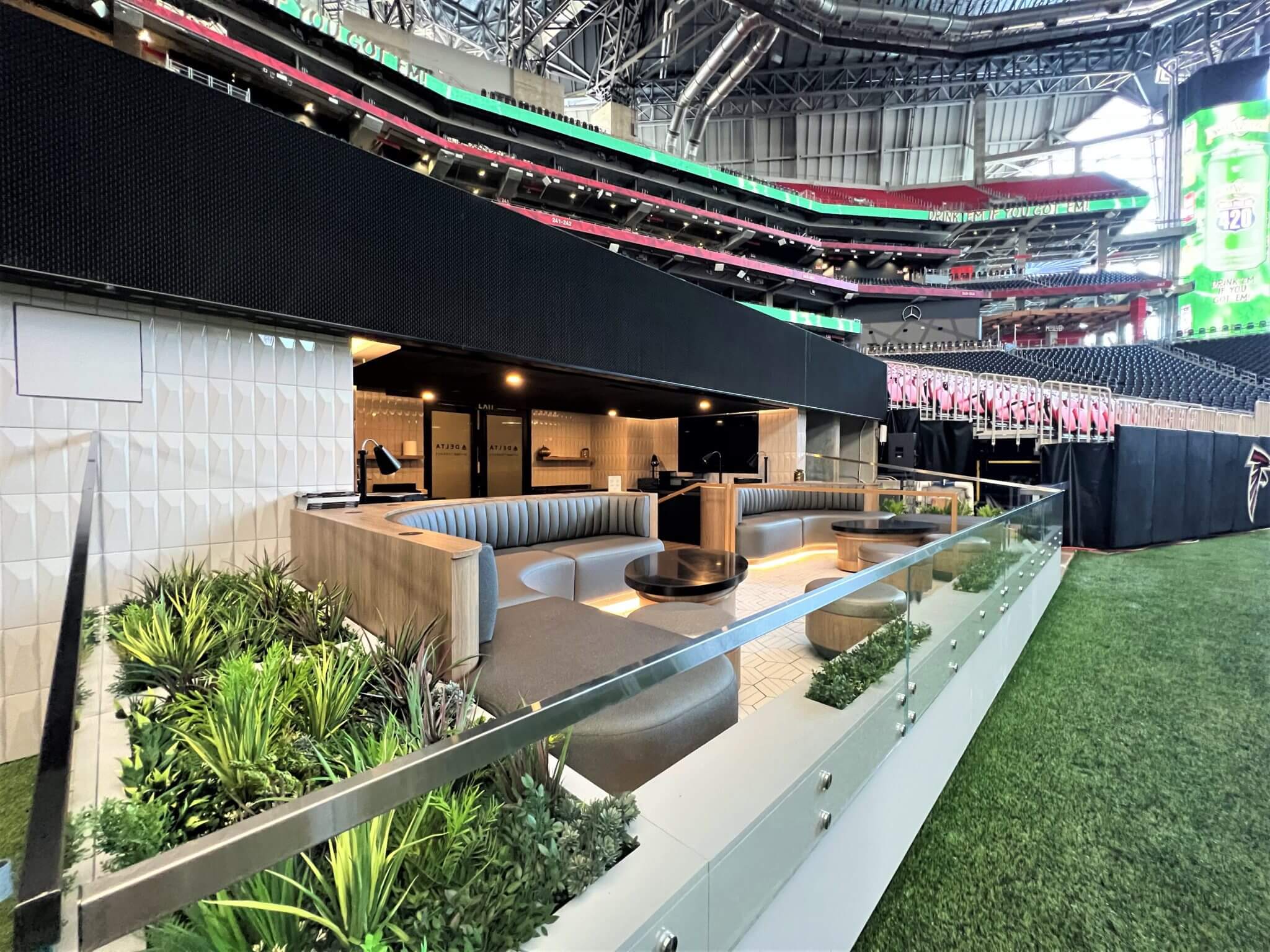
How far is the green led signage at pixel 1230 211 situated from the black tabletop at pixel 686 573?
103 ft

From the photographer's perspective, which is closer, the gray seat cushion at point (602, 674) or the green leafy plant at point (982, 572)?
the gray seat cushion at point (602, 674)

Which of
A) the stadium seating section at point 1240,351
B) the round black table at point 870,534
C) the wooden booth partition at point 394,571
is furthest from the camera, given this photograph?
the stadium seating section at point 1240,351

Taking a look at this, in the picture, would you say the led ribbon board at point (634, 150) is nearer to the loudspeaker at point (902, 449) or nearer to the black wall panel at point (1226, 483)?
the loudspeaker at point (902, 449)

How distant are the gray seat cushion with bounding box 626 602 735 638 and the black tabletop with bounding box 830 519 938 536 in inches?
136

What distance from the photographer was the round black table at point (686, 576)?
3.31m

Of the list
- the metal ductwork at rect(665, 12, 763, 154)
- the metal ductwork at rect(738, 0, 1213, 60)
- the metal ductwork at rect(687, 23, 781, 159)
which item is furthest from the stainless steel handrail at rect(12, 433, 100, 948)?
the metal ductwork at rect(687, 23, 781, 159)

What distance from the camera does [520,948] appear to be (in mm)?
762

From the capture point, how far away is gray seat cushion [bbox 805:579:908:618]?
4.91 feet

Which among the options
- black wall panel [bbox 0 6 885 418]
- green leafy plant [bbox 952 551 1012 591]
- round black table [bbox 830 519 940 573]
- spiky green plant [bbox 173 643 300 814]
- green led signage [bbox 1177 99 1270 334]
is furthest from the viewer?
green led signage [bbox 1177 99 1270 334]

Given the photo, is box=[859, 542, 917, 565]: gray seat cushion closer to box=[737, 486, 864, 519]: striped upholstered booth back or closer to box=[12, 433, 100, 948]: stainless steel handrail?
box=[737, 486, 864, 519]: striped upholstered booth back

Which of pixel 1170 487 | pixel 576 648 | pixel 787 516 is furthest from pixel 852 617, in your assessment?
pixel 1170 487

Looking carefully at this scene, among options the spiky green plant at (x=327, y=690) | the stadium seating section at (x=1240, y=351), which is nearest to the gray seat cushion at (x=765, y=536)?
the spiky green plant at (x=327, y=690)

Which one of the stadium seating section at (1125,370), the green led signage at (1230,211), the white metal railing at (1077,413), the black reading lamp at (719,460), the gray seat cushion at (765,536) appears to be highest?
the green led signage at (1230,211)

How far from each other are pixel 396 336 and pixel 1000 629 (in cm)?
430
